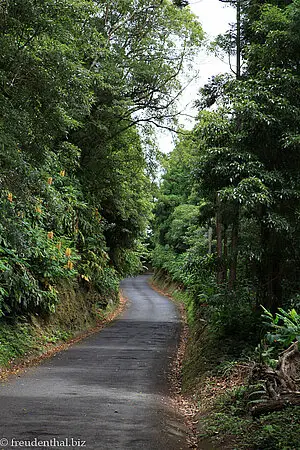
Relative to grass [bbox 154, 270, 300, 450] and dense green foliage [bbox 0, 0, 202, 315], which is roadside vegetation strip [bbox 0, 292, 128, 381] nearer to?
dense green foliage [bbox 0, 0, 202, 315]

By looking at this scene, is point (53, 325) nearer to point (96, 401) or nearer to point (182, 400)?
point (182, 400)

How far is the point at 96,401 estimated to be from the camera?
7852 mm

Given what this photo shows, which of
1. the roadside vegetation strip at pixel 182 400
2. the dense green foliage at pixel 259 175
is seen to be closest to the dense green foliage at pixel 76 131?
the dense green foliage at pixel 259 175

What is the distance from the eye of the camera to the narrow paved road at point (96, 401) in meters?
5.82

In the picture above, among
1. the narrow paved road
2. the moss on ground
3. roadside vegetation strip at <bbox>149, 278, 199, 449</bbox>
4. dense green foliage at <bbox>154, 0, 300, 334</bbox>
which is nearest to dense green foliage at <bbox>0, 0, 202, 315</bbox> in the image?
the moss on ground

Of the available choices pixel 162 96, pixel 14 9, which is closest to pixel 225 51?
pixel 162 96

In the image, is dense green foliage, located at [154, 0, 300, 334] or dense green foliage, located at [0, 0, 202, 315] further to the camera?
dense green foliage, located at [154, 0, 300, 334]

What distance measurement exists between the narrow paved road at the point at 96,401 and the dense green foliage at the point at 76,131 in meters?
2.30

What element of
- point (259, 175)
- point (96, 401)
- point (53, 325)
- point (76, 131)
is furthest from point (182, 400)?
point (76, 131)

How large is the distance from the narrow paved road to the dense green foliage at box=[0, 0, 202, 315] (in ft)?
7.53

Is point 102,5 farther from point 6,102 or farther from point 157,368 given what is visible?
point 157,368

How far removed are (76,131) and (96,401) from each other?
12.8 m

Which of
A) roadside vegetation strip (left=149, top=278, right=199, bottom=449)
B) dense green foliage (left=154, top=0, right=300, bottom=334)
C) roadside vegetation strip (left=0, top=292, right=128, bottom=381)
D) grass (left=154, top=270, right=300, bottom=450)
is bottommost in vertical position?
roadside vegetation strip (left=0, top=292, right=128, bottom=381)

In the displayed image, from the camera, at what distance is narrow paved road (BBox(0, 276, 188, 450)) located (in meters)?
5.82
